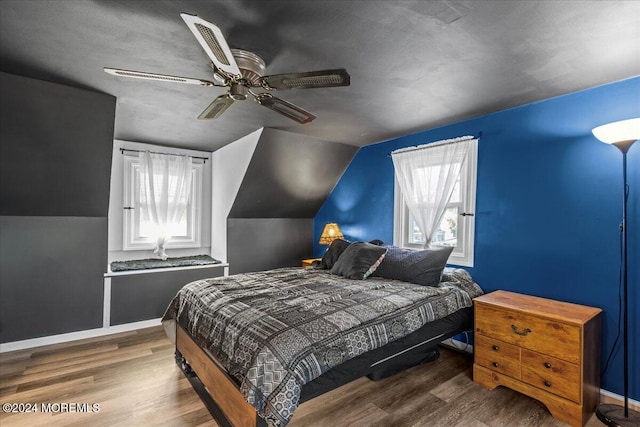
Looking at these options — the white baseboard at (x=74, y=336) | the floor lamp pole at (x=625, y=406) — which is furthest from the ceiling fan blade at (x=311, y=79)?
the white baseboard at (x=74, y=336)

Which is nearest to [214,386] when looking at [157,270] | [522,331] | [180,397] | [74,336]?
[180,397]

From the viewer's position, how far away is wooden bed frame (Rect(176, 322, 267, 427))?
5.43ft

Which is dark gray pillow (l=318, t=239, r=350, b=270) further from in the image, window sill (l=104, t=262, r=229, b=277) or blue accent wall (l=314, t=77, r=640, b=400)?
window sill (l=104, t=262, r=229, b=277)

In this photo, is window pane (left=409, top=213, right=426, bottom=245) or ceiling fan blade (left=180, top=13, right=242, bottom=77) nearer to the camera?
ceiling fan blade (left=180, top=13, right=242, bottom=77)

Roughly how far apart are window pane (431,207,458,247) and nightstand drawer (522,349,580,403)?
129 centimetres

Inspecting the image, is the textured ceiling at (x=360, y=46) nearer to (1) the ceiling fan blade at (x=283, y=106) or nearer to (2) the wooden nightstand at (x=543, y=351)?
(1) the ceiling fan blade at (x=283, y=106)

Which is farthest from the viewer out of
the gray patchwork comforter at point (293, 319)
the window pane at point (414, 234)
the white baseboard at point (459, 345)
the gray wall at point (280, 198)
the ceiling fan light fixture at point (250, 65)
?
the gray wall at point (280, 198)

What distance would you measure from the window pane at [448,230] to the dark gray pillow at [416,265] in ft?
1.25

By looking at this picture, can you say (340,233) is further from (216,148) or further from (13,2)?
(13,2)

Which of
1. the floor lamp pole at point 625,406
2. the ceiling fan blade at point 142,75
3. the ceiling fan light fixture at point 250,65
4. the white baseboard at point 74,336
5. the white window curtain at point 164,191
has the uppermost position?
the ceiling fan light fixture at point 250,65

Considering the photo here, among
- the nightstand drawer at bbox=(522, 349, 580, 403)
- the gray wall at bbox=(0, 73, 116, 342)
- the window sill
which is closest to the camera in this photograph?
the nightstand drawer at bbox=(522, 349, 580, 403)

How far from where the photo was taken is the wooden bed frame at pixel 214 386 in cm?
166

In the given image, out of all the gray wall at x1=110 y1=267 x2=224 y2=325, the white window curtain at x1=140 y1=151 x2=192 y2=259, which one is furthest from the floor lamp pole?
the white window curtain at x1=140 y1=151 x2=192 y2=259

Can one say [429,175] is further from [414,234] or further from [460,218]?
[414,234]
